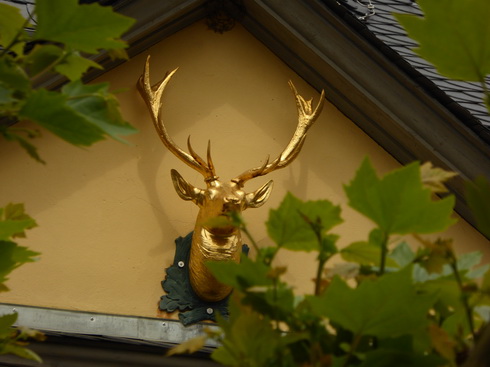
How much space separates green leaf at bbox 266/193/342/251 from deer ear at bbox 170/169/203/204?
9.05ft

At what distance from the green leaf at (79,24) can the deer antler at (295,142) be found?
8.87 feet

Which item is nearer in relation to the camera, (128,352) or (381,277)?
(381,277)

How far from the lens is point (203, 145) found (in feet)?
13.3

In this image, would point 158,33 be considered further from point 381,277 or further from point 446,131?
point 381,277

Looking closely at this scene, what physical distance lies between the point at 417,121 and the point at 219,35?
2.85 ft

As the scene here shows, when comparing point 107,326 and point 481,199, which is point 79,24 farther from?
point 107,326

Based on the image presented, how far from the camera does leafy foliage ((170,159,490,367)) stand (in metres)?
0.84

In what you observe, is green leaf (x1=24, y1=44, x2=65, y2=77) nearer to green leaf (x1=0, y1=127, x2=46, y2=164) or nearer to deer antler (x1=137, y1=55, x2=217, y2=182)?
green leaf (x1=0, y1=127, x2=46, y2=164)

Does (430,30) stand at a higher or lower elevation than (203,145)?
lower

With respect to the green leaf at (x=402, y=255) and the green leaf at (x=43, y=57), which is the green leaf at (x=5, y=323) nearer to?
the green leaf at (x=43, y=57)

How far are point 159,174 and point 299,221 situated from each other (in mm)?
3065

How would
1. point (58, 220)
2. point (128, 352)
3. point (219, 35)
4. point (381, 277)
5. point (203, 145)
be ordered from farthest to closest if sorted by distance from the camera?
1. point (219, 35)
2. point (203, 145)
3. point (58, 220)
4. point (128, 352)
5. point (381, 277)

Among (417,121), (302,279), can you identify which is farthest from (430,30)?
(417,121)

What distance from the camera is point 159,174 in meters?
3.96
